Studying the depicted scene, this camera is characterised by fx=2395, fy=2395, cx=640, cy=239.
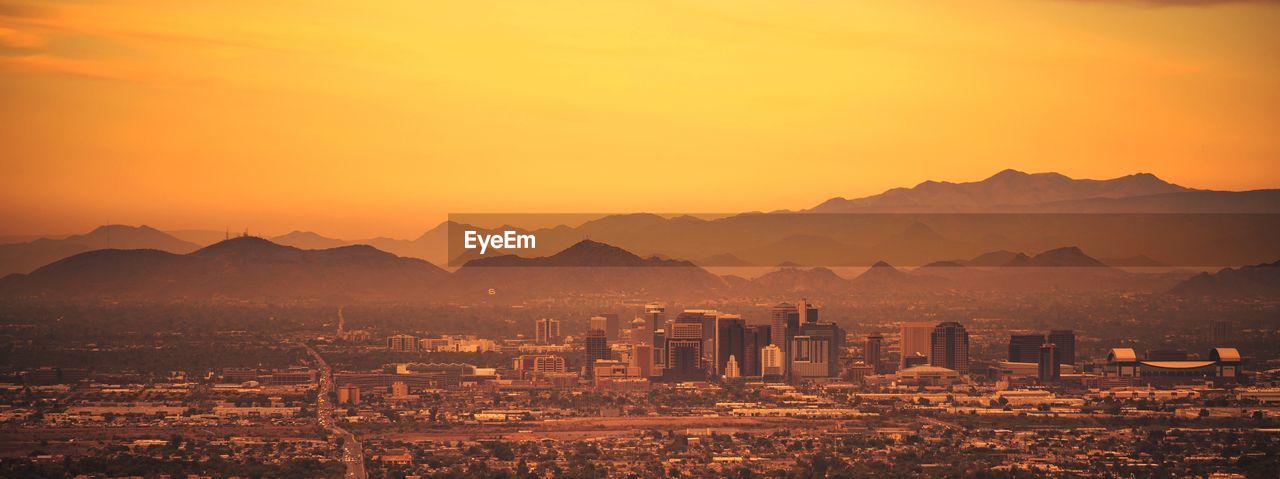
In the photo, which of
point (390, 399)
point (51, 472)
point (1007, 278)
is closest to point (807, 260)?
point (1007, 278)

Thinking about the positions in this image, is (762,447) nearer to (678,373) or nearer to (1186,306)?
(678,373)

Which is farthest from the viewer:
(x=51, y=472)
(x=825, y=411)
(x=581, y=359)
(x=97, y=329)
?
(x=97, y=329)

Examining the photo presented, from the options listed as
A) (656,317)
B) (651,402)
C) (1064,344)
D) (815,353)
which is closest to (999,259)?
(656,317)

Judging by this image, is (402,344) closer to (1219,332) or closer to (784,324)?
(784,324)

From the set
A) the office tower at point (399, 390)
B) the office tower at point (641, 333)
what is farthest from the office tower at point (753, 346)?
the office tower at point (399, 390)

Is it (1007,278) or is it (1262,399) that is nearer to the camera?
(1262,399)

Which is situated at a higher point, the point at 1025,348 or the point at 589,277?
the point at 589,277

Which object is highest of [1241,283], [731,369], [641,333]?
[1241,283]
